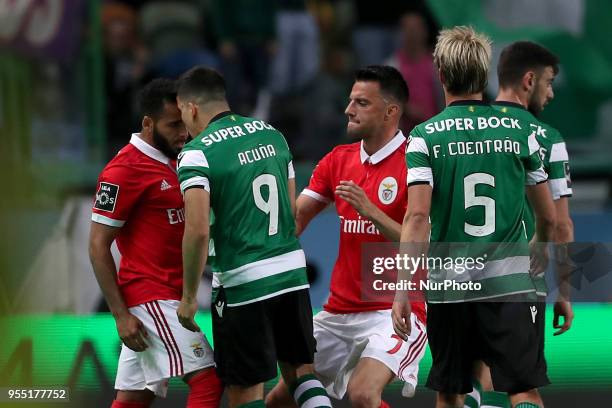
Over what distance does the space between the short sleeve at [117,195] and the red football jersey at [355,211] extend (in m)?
1.11

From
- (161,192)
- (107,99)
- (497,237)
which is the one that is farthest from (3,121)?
(497,237)

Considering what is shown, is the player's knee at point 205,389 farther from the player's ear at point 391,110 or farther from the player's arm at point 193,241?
the player's ear at point 391,110

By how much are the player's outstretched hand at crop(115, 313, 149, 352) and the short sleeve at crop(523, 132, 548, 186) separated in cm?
204

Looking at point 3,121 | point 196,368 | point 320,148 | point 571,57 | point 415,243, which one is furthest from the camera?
point 320,148

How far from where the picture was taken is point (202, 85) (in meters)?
6.39

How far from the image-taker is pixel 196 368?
646 cm

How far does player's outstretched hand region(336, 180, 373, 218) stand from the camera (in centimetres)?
640

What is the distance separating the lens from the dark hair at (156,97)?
662 cm

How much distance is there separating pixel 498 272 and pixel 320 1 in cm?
735

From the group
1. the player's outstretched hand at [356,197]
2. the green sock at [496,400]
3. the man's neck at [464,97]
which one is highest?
the man's neck at [464,97]

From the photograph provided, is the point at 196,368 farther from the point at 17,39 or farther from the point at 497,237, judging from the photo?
the point at 17,39

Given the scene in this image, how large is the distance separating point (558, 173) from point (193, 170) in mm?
2068

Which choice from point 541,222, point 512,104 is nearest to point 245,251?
point 541,222

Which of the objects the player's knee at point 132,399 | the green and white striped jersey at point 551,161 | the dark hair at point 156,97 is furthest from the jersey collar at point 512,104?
the player's knee at point 132,399
